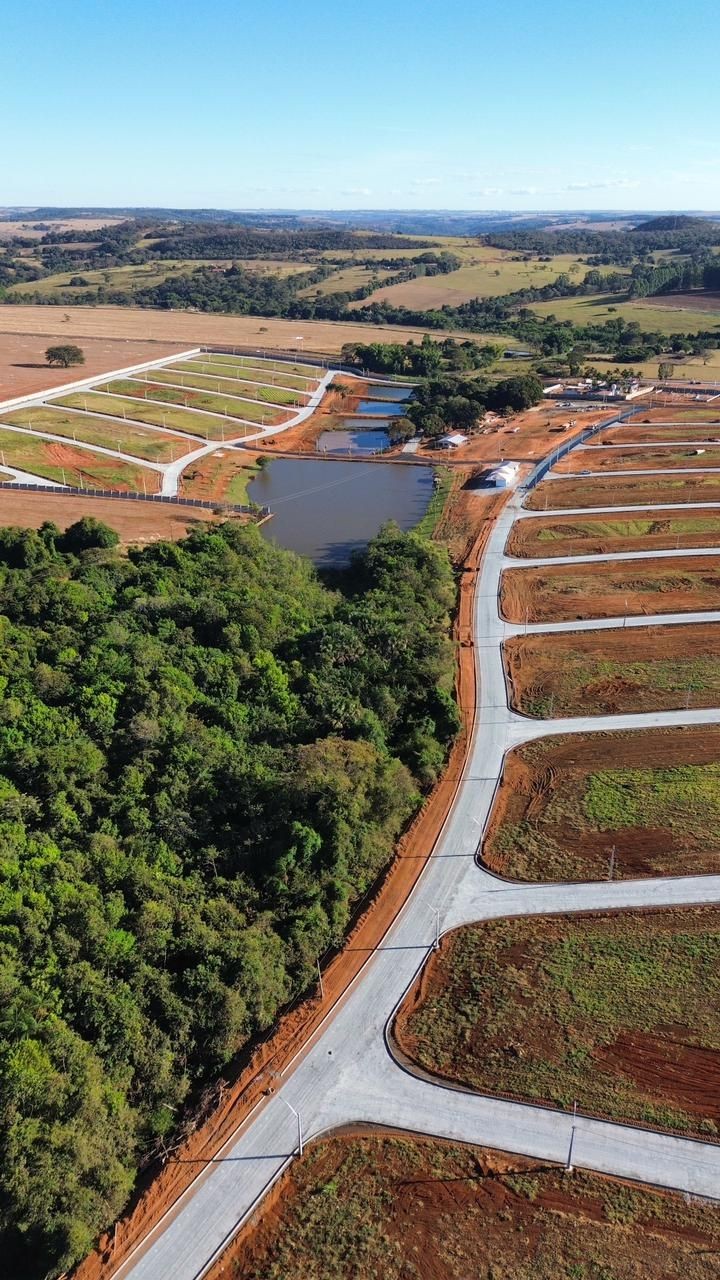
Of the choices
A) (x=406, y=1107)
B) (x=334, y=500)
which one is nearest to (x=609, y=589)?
(x=334, y=500)

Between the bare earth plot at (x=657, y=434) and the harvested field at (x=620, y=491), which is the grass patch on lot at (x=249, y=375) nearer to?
the bare earth plot at (x=657, y=434)

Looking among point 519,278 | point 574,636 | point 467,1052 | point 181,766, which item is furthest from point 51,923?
point 519,278

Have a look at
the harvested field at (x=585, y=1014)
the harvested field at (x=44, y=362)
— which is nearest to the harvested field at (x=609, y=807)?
the harvested field at (x=585, y=1014)

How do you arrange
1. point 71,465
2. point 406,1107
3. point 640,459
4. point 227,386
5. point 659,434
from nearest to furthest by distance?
point 406,1107 → point 71,465 → point 640,459 → point 659,434 → point 227,386

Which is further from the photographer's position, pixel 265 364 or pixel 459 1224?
pixel 265 364

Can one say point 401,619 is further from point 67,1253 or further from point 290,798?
point 67,1253

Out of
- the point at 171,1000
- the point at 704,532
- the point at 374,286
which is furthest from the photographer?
the point at 374,286

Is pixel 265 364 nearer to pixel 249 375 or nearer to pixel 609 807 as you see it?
pixel 249 375
